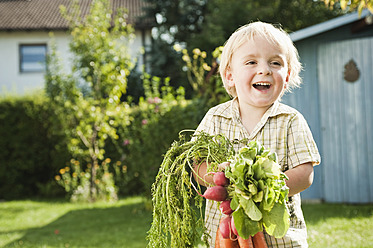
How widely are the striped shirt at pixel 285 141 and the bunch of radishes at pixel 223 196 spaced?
243mm

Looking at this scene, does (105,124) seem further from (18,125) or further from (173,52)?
(173,52)

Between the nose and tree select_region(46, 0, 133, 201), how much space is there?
7.46 meters

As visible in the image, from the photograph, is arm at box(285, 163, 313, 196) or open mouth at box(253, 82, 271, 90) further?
open mouth at box(253, 82, 271, 90)

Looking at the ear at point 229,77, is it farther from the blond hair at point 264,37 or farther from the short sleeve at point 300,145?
the short sleeve at point 300,145

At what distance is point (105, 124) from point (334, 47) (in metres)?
4.96

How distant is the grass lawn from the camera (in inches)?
210

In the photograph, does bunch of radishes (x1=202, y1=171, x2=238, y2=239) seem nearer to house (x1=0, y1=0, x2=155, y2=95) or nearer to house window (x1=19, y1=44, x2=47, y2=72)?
house (x1=0, y1=0, x2=155, y2=95)

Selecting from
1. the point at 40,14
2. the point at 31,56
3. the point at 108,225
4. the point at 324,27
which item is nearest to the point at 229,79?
the point at 108,225

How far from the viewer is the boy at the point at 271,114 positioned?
190 centimetres

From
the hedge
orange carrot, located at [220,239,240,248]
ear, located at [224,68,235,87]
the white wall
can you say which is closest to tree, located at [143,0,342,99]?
the white wall

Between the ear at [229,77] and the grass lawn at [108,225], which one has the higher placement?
the ear at [229,77]

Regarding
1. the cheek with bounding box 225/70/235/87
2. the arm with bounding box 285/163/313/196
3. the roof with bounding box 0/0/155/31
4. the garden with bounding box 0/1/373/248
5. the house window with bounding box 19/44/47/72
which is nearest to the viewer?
the arm with bounding box 285/163/313/196

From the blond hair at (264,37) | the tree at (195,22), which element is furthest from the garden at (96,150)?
the tree at (195,22)

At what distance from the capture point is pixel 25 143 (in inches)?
418
